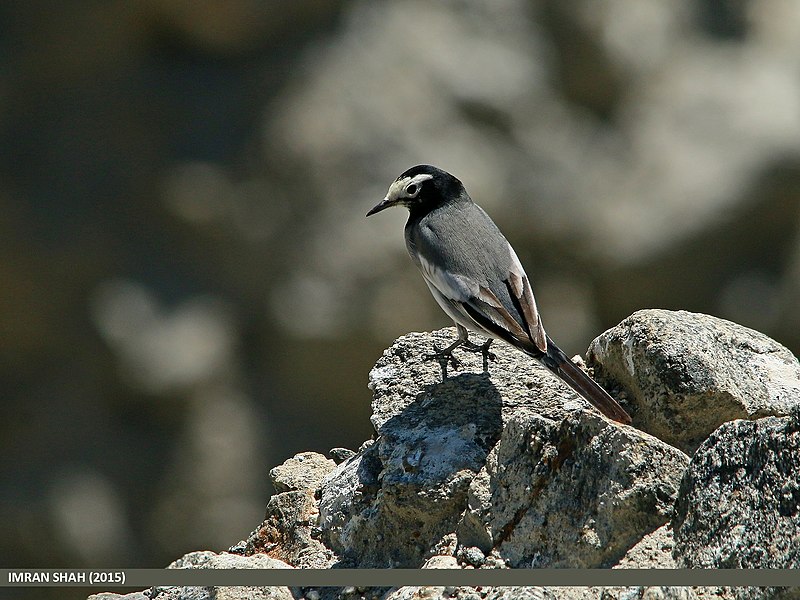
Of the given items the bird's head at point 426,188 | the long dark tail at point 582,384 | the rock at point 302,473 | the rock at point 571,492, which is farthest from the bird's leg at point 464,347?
the rock at point 571,492

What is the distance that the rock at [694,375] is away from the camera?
15.4 ft

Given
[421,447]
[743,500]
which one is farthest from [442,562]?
[743,500]

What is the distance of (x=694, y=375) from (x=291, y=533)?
2.00 meters

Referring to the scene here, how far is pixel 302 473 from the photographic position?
566 cm

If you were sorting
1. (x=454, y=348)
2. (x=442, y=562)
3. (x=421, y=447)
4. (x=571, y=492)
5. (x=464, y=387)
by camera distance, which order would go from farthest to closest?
(x=454, y=348), (x=464, y=387), (x=421, y=447), (x=442, y=562), (x=571, y=492)

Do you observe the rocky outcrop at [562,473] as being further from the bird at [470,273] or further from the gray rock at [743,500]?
the bird at [470,273]

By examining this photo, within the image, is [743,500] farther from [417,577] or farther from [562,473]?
[417,577]

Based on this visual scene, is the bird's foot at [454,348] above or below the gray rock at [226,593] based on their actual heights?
above

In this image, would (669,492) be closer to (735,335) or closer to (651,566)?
(651,566)

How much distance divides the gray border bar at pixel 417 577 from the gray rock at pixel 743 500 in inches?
2.3

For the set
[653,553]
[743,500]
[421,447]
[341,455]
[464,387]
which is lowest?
[653,553]

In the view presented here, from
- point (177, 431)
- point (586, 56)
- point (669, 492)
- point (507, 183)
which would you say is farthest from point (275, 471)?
point (586, 56)

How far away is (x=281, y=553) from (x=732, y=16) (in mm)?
19209

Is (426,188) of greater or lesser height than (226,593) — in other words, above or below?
above
